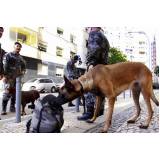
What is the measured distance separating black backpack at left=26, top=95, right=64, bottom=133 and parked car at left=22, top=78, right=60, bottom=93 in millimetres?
140

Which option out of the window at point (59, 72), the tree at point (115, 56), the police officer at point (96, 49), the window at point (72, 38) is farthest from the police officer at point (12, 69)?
the tree at point (115, 56)

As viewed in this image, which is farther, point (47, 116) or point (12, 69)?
point (12, 69)

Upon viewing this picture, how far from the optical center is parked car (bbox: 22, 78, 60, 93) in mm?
2267

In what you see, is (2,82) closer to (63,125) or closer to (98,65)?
(63,125)

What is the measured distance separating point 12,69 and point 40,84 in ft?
0.81

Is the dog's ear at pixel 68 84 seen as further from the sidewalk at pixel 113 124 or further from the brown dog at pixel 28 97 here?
the brown dog at pixel 28 97

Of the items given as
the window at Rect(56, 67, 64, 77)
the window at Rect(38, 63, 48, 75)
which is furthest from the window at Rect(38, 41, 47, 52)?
the window at Rect(56, 67, 64, 77)

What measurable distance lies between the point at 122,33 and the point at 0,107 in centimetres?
112

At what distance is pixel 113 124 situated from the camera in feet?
7.37

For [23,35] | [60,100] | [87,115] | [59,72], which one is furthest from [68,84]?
[23,35]

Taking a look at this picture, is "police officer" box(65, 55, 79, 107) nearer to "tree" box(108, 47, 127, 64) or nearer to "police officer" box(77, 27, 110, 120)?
"police officer" box(77, 27, 110, 120)

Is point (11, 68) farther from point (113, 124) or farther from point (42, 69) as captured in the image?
point (113, 124)
